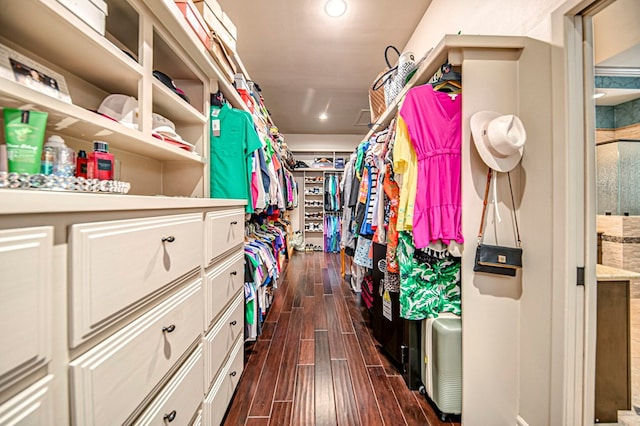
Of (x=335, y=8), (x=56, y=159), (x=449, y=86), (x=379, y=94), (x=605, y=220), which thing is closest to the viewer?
(x=56, y=159)

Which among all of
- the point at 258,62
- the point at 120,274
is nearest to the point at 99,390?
the point at 120,274

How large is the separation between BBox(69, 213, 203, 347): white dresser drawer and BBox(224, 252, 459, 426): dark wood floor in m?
1.03

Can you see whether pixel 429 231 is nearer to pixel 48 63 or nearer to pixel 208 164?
pixel 208 164

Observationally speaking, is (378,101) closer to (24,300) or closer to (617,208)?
(617,208)

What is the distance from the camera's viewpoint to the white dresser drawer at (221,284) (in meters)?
1.07

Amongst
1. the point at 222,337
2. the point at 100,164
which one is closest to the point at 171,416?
the point at 222,337

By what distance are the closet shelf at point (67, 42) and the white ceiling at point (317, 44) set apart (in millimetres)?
1654

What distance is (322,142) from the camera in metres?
6.12

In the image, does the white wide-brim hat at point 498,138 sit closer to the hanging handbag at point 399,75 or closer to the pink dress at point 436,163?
the pink dress at point 436,163

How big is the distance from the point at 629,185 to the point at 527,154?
1.34m

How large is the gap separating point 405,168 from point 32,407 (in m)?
1.45

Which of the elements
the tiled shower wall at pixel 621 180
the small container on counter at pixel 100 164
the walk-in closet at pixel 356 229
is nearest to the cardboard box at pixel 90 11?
the walk-in closet at pixel 356 229

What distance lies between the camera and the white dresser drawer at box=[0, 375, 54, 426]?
0.37 m

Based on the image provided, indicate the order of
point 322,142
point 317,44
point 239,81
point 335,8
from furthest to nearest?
1. point 322,142
2. point 317,44
3. point 335,8
4. point 239,81
